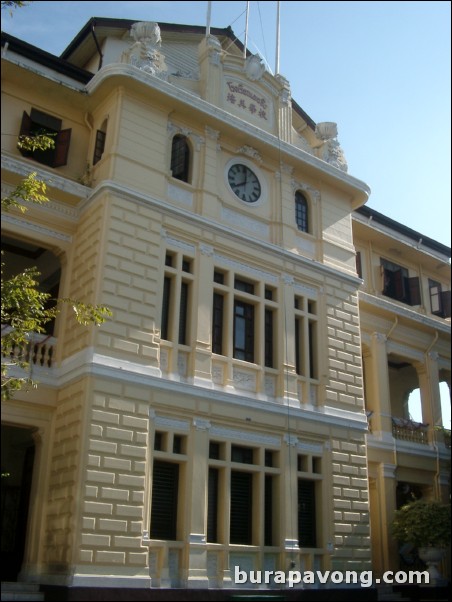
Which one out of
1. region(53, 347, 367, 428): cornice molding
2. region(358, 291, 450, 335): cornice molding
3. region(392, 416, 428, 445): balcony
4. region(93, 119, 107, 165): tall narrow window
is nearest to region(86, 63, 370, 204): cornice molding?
region(93, 119, 107, 165): tall narrow window

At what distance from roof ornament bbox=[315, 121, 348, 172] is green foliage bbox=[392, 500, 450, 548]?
1014 centimetres

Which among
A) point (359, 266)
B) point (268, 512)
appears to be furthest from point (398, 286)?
point (268, 512)

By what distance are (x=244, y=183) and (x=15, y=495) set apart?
10.3 metres

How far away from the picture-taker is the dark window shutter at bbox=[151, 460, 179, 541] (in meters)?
14.6

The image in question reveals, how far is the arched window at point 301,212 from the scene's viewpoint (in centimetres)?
2017

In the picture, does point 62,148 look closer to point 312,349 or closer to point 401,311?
point 312,349

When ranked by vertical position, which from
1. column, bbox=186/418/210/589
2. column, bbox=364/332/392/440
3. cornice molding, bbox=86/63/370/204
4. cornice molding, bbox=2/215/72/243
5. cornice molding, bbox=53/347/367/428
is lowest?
column, bbox=186/418/210/589

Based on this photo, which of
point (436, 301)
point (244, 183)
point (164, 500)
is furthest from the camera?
point (436, 301)

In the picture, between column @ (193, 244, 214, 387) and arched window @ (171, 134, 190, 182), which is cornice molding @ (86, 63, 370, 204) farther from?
column @ (193, 244, 214, 387)

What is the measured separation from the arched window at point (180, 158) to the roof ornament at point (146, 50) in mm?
1646

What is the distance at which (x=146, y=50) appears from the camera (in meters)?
17.6

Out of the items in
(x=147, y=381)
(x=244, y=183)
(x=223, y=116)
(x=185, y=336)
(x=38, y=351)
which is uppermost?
(x=223, y=116)

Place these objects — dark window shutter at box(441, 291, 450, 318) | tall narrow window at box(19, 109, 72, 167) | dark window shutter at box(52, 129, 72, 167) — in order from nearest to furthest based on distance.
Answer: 1. tall narrow window at box(19, 109, 72, 167)
2. dark window shutter at box(52, 129, 72, 167)
3. dark window shutter at box(441, 291, 450, 318)

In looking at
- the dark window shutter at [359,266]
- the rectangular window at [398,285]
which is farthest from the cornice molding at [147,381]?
the rectangular window at [398,285]
